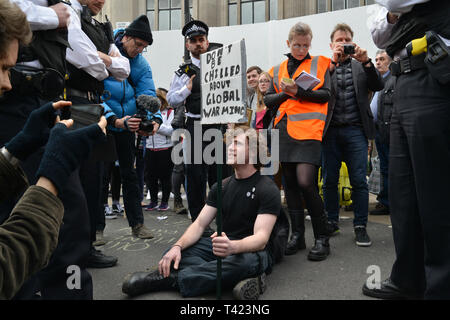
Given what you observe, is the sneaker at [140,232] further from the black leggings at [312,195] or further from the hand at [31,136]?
the hand at [31,136]

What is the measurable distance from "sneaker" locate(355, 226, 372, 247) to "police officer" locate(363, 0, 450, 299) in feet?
4.75

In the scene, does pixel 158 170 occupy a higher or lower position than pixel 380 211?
higher

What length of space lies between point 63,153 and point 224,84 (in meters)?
1.56

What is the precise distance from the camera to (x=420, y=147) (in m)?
2.16

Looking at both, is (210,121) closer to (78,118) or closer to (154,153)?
(78,118)

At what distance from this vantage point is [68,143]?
1.16m

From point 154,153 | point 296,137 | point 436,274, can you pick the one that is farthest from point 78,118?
point 154,153

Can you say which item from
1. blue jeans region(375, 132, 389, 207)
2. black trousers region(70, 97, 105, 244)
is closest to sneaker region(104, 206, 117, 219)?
black trousers region(70, 97, 105, 244)

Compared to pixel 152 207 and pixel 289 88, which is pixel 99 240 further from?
pixel 152 207

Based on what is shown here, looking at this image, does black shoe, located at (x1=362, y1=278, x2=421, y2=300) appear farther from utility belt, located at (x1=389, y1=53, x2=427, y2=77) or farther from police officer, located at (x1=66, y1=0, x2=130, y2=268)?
police officer, located at (x1=66, y1=0, x2=130, y2=268)

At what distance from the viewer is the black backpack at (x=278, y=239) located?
10.6ft

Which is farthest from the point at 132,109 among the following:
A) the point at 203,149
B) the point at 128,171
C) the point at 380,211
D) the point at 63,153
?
the point at 380,211

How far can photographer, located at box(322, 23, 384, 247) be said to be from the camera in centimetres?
394
